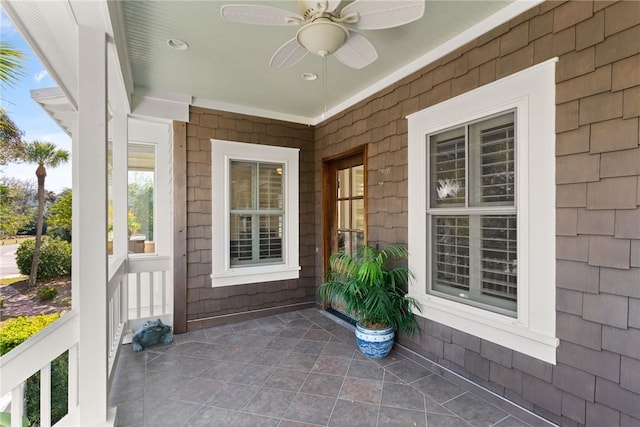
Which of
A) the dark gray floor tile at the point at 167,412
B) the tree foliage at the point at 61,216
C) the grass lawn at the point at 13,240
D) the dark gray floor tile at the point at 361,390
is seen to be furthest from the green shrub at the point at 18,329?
the dark gray floor tile at the point at 361,390

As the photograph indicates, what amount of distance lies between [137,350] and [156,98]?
289cm


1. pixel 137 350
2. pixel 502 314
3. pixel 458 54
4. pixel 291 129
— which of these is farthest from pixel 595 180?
pixel 137 350

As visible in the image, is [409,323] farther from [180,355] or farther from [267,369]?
[180,355]

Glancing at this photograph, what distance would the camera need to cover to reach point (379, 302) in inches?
113

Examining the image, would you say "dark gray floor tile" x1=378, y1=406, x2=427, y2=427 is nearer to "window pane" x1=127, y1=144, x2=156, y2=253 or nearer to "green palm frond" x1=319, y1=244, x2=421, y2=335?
"green palm frond" x1=319, y1=244, x2=421, y2=335

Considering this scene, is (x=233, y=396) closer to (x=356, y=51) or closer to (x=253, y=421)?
(x=253, y=421)

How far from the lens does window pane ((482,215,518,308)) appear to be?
7.29ft

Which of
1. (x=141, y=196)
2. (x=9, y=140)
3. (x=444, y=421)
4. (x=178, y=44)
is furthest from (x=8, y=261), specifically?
(x=444, y=421)

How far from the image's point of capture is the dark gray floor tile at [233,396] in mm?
2295

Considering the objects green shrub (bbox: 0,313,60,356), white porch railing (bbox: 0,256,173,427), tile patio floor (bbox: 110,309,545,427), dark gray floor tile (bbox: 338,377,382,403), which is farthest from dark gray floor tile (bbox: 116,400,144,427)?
dark gray floor tile (bbox: 338,377,382,403)

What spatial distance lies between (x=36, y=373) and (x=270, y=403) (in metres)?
1.61

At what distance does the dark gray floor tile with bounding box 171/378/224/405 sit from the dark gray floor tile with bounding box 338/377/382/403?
3.46 ft

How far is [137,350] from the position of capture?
3209 mm

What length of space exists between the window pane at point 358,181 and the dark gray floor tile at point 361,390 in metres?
2.14
